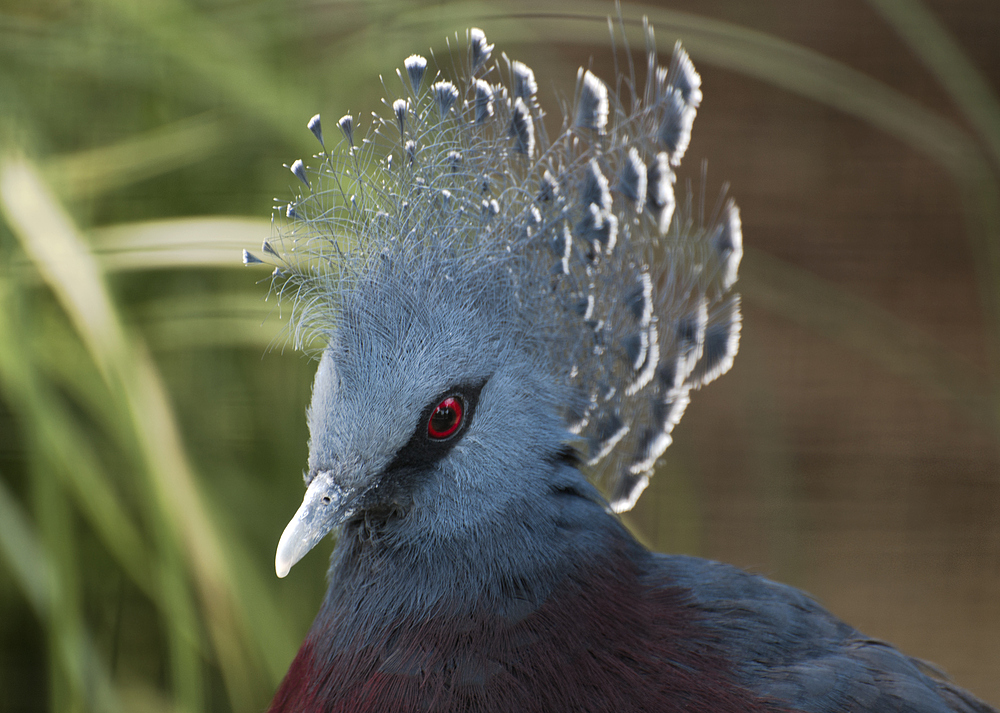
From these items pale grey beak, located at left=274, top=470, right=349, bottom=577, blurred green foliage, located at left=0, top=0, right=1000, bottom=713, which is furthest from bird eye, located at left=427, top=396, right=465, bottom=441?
blurred green foliage, located at left=0, top=0, right=1000, bottom=713

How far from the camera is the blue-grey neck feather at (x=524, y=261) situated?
2.98 feet

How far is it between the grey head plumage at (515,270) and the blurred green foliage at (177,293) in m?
0.21

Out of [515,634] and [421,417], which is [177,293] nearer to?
[421,417]

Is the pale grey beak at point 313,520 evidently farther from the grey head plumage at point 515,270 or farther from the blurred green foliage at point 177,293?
the blurred green foliage at point 177,293

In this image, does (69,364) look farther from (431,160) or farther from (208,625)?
(431,160)

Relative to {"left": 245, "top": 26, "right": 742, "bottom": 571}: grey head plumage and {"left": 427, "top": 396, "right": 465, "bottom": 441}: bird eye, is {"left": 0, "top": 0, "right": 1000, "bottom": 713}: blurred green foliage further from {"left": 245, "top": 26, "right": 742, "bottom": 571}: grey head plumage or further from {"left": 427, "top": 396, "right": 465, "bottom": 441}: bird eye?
{"left": 427, "top": 396, "right": 465, "bottom": 441}: bird eye

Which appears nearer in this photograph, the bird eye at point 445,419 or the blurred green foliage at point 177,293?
the bird eye at point 445,419

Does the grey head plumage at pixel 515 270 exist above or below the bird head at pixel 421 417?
above

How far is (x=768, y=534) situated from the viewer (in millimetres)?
2264

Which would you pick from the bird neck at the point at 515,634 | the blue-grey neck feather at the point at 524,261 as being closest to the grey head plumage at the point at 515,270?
the blue-grey neck feather at the point at 524,261

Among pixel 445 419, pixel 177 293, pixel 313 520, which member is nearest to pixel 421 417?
pixel 445 419

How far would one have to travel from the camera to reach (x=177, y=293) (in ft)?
4.69

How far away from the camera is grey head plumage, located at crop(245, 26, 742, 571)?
89 centimetres

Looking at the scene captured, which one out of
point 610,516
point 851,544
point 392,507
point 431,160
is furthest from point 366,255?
point 851,544
